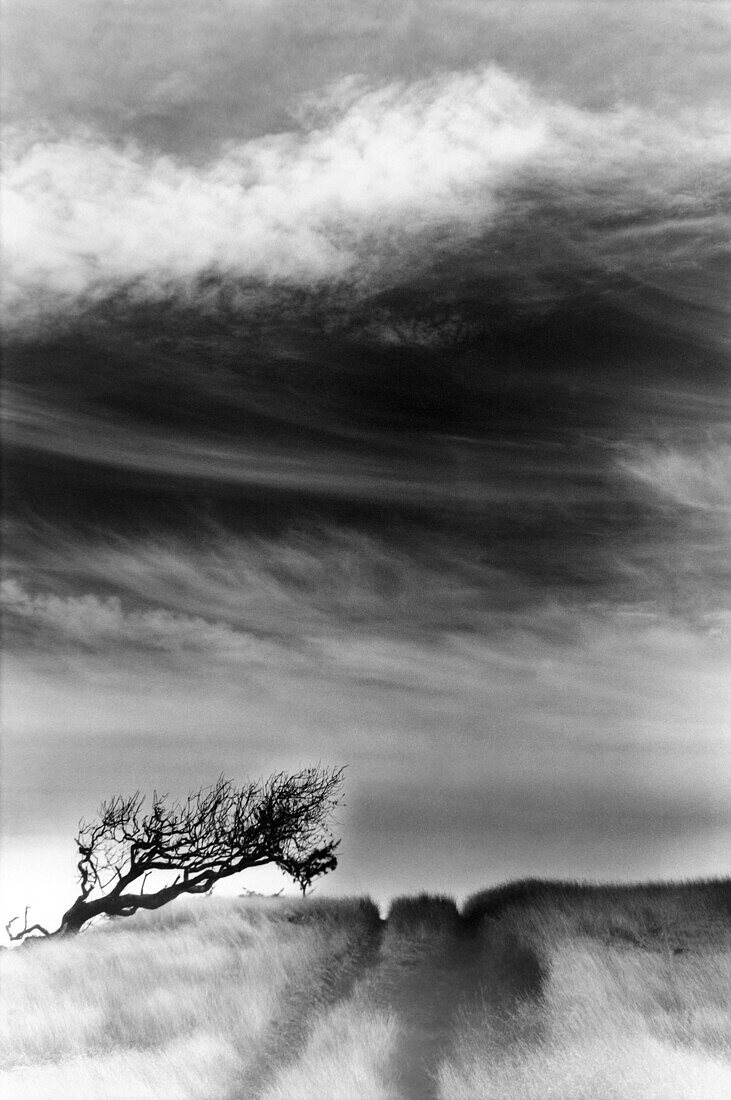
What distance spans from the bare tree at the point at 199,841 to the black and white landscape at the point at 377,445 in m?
0.06

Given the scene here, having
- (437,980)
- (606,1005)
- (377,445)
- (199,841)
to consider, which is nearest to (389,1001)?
(437,980)

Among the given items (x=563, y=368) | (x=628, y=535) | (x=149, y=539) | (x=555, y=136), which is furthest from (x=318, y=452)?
(x=555, y=136)

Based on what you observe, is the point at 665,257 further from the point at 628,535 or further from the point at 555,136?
the point at 628,535

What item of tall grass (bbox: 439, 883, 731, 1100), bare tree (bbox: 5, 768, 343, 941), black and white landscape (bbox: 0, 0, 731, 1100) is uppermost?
black and white landscape (bbox: 0, 0, 731, 1100)

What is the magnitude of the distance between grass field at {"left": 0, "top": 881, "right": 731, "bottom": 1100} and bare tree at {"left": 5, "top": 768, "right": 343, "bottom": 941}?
0.09 metres

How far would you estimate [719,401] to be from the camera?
3260 millimetres

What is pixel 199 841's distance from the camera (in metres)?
3.27

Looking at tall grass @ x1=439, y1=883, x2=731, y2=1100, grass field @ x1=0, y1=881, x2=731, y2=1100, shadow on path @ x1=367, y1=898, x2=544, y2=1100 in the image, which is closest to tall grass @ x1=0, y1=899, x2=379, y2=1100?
grass field @ x1=0, y1=881, x2=731, y2=1100

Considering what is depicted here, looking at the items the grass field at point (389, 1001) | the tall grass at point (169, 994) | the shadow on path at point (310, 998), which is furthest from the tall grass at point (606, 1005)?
the tall grass at point (169, 994)

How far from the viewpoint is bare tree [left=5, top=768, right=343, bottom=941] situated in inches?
127

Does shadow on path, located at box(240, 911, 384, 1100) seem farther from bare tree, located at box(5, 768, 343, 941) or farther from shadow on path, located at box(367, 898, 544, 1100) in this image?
bare tree, located at box(5, 768, 343, 941)

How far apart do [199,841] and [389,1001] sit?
32.3 inches

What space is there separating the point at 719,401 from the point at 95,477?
2.25 m

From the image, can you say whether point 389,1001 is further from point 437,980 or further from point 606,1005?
point 606,1005
